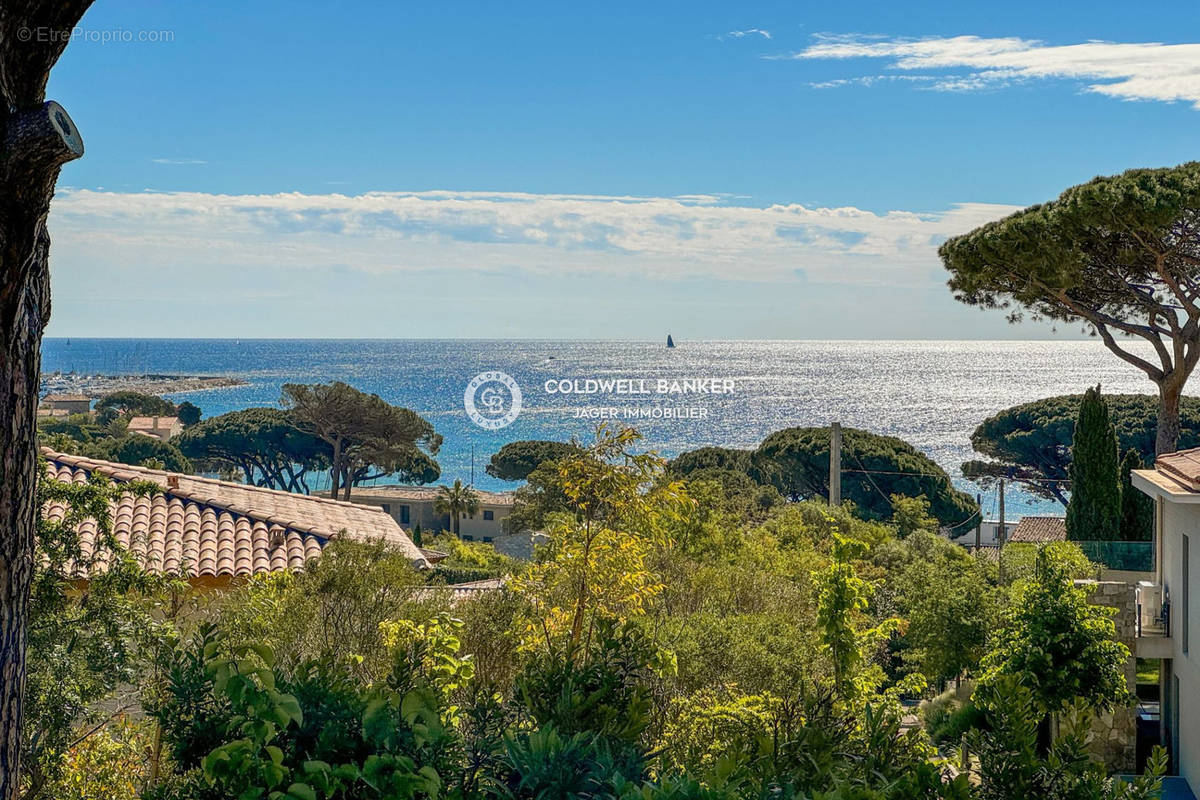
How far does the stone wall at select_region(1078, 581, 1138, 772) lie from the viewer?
40.1ft

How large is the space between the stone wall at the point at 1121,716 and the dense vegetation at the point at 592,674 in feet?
1.77

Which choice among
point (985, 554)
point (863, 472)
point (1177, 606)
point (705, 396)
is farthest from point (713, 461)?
point (705, 396)

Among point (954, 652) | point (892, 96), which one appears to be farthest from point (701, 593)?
point (892, 96)

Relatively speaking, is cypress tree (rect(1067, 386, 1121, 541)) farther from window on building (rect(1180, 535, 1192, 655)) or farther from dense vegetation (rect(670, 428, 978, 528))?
dense vegetation (rect(670, 428, 978, 528))

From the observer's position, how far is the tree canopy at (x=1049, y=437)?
35.1 m

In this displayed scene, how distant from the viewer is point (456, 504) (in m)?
47.7

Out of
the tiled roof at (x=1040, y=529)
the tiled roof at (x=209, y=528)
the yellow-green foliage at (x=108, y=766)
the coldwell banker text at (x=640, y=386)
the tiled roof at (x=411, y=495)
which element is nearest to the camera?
the yellow-green foliage at (x=108, y=766)

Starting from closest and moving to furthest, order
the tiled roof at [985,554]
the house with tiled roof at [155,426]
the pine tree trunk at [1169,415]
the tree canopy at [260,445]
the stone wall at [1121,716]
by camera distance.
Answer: the stone wall at [1121,716]
the tiled roof at [985,554]
the pine tree trunk at [1169,415]
the tree canopy at [260,445]
the house with tiled roof at [155,426]

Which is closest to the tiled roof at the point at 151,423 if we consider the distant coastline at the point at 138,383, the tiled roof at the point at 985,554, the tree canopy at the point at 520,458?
the tree canopy at the point at 520,458

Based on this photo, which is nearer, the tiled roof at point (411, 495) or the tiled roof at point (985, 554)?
the tiled roof at point (985, 554)

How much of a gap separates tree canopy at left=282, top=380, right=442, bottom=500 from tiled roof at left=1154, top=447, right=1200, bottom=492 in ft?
122

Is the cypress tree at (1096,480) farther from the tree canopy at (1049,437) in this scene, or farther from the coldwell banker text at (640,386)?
the coldwell banker text at (640,386)

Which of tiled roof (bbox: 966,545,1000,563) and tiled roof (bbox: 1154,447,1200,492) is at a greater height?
tiled roof (bbox: 1154,447,1200,492)

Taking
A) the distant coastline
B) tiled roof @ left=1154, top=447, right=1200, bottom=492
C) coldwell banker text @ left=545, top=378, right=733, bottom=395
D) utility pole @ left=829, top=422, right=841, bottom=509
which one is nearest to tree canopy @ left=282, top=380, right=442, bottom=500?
utility pole @ left=829, top=422, right=841, bottom=509
